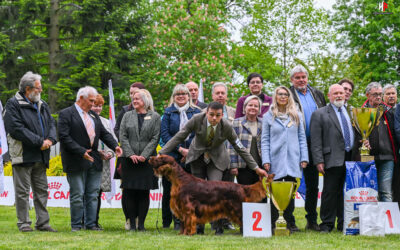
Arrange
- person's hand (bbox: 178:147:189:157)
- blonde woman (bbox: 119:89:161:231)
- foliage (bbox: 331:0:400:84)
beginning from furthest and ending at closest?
foliage (bbox: 331:0:400:84), person's hand (bbox: 178:147:189:157), blonde woman (bbox: 119:89:161:231)

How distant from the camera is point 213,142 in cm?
687

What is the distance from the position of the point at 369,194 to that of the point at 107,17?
16.2m

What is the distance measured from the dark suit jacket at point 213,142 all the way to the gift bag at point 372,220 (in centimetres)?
141

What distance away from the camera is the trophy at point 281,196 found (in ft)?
21.5

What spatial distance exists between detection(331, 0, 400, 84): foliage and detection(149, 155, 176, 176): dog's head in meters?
25.0

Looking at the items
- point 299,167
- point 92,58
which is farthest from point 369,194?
point 92,58

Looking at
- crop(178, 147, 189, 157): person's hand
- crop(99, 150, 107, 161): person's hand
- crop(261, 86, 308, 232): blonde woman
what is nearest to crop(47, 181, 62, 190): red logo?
crop(99, 150, 107, 161): person's hand

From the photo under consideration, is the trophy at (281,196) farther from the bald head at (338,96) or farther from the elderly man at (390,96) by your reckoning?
the elderly man at (390,96)

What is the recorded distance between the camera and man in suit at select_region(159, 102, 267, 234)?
6824mm

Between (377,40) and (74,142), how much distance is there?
2819cm

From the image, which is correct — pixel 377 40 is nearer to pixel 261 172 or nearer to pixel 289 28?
pixel 289 28

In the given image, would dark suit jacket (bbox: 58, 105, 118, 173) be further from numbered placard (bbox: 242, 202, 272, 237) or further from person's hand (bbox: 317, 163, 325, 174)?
person's hand (bbox: 317, 163, 325, 174)

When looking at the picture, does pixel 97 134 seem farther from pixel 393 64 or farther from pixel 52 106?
pixel 393 64

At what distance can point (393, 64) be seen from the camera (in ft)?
105
